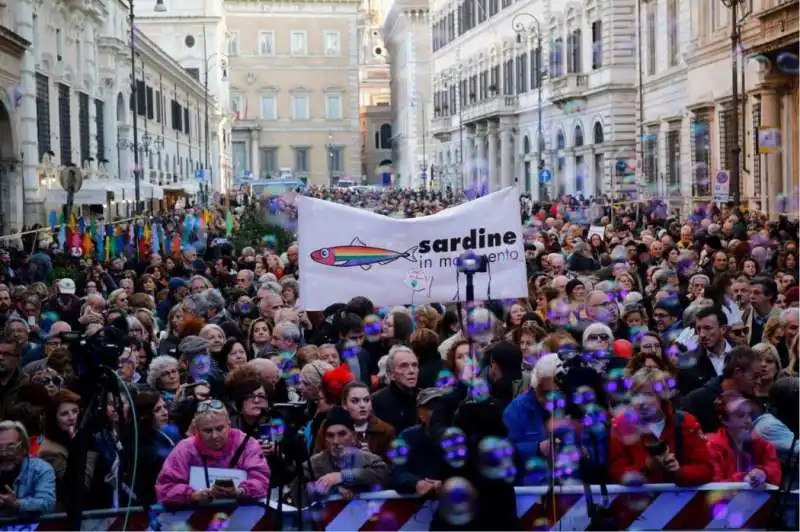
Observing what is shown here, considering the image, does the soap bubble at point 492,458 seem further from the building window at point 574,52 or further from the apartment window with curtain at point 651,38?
the building window at point 574,52

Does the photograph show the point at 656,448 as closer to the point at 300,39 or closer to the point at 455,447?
the point at 455,447

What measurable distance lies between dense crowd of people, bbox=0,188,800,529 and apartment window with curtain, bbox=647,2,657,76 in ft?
111

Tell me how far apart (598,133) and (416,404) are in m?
46.8

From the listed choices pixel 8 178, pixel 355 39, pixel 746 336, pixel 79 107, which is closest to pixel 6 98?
pixel 8 178

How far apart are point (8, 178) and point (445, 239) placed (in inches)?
1035

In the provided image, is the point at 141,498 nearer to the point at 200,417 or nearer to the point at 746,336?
the point at 200,417

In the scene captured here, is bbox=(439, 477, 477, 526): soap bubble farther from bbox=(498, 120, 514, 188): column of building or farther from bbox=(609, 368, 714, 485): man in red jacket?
bbox=(498, 120, 514, 188): column of building

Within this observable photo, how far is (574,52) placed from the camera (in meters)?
57.2

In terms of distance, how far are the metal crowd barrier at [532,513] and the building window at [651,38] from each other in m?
40.1

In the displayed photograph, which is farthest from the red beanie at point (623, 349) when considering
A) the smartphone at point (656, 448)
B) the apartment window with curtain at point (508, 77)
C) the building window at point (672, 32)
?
the apartment window with curtain at point (508, 77)

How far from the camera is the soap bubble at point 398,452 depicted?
304 inches

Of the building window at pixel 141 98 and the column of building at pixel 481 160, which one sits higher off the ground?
the building window at pixel 141 98

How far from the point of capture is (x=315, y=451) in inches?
318

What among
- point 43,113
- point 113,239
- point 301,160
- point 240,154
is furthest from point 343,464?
point 240,154
